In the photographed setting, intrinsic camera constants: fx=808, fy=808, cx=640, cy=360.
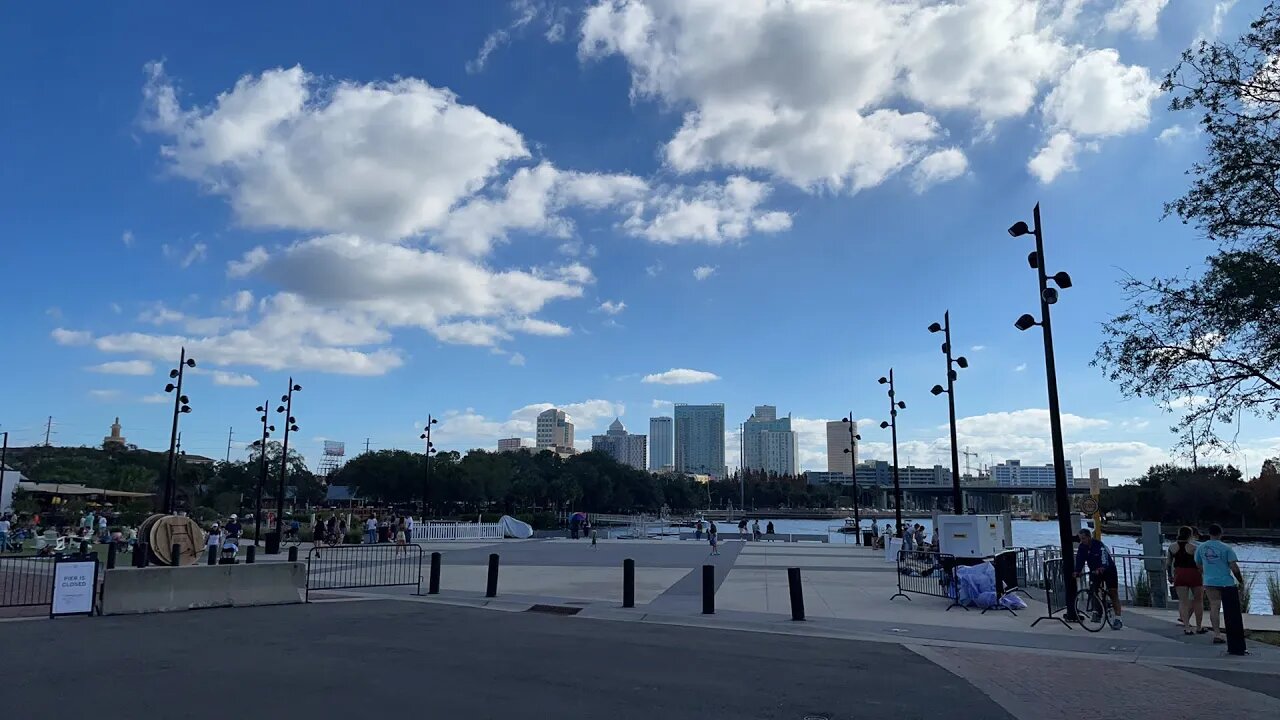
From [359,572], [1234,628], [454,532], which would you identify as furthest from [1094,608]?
[454,532]

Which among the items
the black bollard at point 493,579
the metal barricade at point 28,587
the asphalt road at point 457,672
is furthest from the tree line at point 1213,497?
the metal barricade at point 28,587

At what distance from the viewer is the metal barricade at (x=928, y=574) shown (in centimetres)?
1791

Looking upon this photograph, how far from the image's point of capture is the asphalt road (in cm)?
782

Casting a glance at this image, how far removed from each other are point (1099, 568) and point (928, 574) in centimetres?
556

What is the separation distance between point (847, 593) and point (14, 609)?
1739 cm

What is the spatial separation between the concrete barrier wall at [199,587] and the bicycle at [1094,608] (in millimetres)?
15127

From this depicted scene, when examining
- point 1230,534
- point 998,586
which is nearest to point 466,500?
point 1230,534

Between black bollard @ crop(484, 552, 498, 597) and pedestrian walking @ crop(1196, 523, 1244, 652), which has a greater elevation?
pedestrian walking @ crop(1196, 523, 1244, 652)

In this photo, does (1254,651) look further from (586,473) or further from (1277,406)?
(586,473)

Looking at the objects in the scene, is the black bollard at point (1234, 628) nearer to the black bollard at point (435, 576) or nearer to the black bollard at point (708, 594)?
the black bollard at point (708, 594)

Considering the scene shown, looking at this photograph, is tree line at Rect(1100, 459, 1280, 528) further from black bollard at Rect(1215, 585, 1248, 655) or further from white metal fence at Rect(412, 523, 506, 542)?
black bollard at Rect(1215, 585, 1248, 655)

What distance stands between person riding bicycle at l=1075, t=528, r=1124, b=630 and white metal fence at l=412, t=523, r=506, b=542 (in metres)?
33.6

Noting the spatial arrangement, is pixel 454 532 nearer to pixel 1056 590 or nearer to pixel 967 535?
pixel 967 535

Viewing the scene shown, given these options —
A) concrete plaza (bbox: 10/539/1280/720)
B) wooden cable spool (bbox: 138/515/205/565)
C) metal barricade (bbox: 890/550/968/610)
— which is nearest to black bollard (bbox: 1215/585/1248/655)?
concrete plaza (bbox: 10/539/1280/720)
